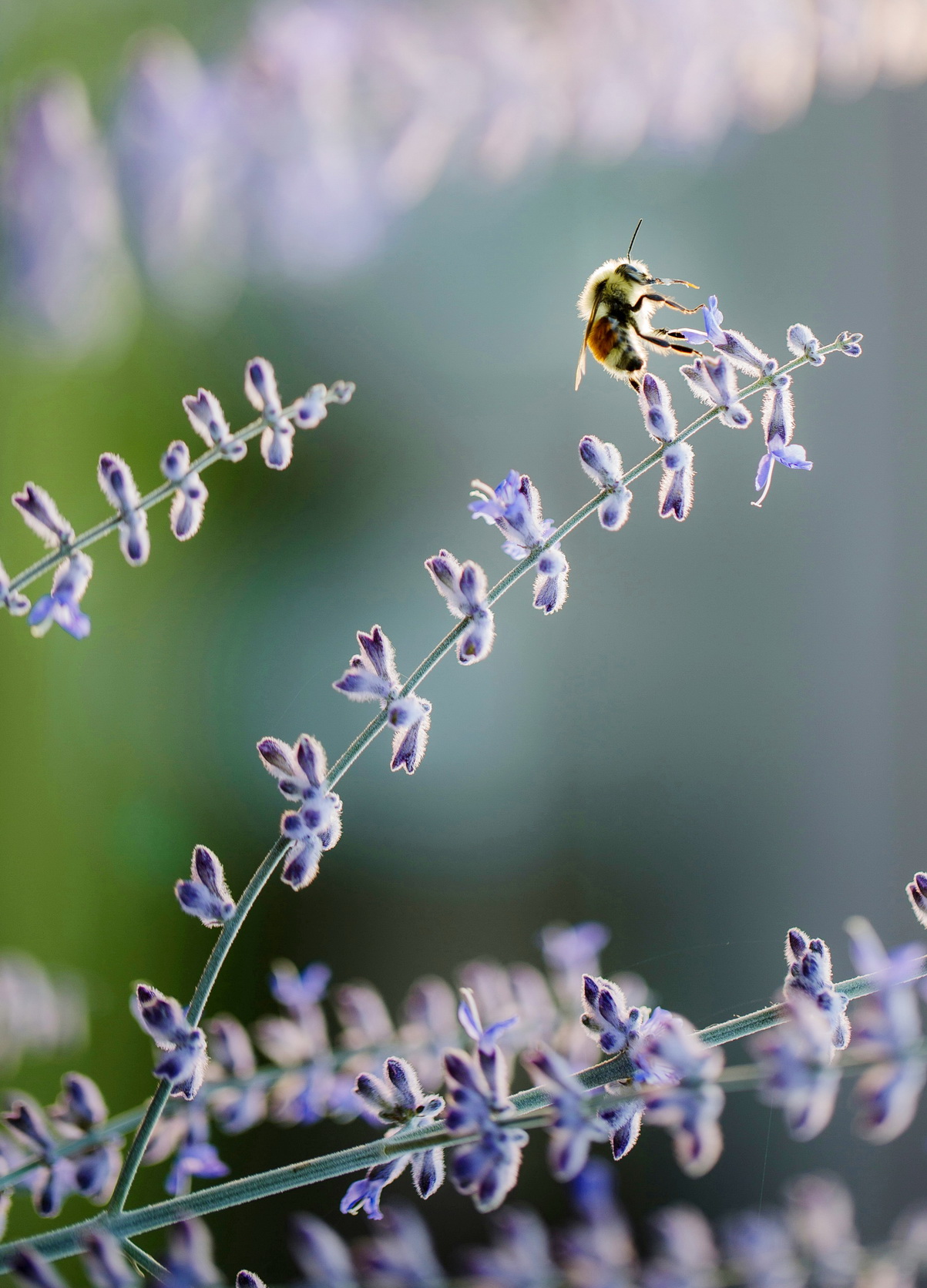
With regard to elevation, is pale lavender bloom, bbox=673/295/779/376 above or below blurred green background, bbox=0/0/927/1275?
below

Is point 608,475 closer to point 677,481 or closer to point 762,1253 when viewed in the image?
point 677,481

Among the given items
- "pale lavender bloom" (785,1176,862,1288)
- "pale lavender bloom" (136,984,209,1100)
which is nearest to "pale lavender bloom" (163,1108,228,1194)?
"pale lavender bloom" (136,984,209,1100)

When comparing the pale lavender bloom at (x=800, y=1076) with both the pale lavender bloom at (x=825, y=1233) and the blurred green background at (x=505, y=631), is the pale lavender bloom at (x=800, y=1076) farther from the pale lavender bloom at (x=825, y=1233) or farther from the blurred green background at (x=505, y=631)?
the blurred green background at (x=505, y=631)

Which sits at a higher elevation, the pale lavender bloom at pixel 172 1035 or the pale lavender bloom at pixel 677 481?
the pale lavender bloom at pixel 677 481

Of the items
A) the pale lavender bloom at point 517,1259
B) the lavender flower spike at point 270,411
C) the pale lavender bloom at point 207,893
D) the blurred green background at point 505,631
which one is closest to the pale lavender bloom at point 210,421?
the lavender flower spike at point 270,411

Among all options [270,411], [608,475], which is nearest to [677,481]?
[608,475]

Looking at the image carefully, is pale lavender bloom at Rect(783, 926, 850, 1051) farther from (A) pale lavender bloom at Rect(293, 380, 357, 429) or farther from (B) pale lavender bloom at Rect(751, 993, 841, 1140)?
(A) pale lavender bloom at Rect(293, 380, 357, 429)
